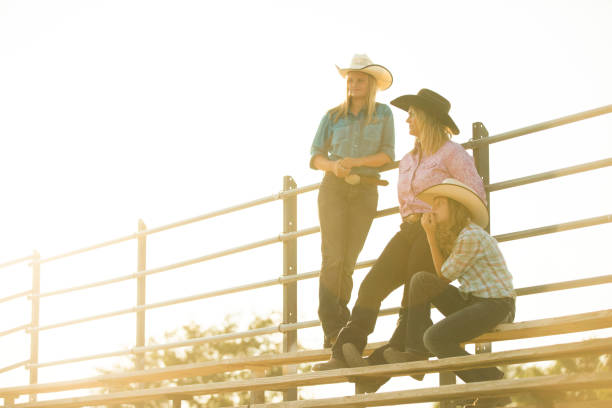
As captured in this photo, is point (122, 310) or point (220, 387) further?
point (122, 310)

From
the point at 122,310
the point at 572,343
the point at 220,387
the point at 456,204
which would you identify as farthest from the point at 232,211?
the point at 572,343

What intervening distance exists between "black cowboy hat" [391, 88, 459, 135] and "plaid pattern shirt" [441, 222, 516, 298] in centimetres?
77

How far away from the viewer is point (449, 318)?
4.83 meters

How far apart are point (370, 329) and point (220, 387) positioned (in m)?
0.89

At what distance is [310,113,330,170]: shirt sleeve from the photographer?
6129mm

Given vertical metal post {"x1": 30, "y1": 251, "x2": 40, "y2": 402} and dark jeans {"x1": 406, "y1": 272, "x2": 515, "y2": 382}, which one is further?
vertical metal post {"x1": 30, "y1": 251, "x2": 40, "y2": 402}

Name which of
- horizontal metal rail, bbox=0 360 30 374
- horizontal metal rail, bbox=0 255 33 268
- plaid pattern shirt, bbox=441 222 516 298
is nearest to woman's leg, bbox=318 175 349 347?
plaid pattern shirt, bbox=441 222 516 298

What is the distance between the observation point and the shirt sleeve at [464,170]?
5289 mm

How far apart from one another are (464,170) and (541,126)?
0.58 metres

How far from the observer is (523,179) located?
5605 millimetres

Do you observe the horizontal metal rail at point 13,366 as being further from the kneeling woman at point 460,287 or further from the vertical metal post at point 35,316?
the kneeling woman at point 460,287

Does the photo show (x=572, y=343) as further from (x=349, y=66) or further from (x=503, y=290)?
(x=349, y=66)

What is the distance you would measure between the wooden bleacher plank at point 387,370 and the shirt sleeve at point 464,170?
99 centimetres

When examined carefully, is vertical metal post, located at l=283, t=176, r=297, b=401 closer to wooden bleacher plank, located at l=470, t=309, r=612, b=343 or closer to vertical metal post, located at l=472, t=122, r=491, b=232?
vertical metal post, located at l=472, t=122, r=491, b=232
